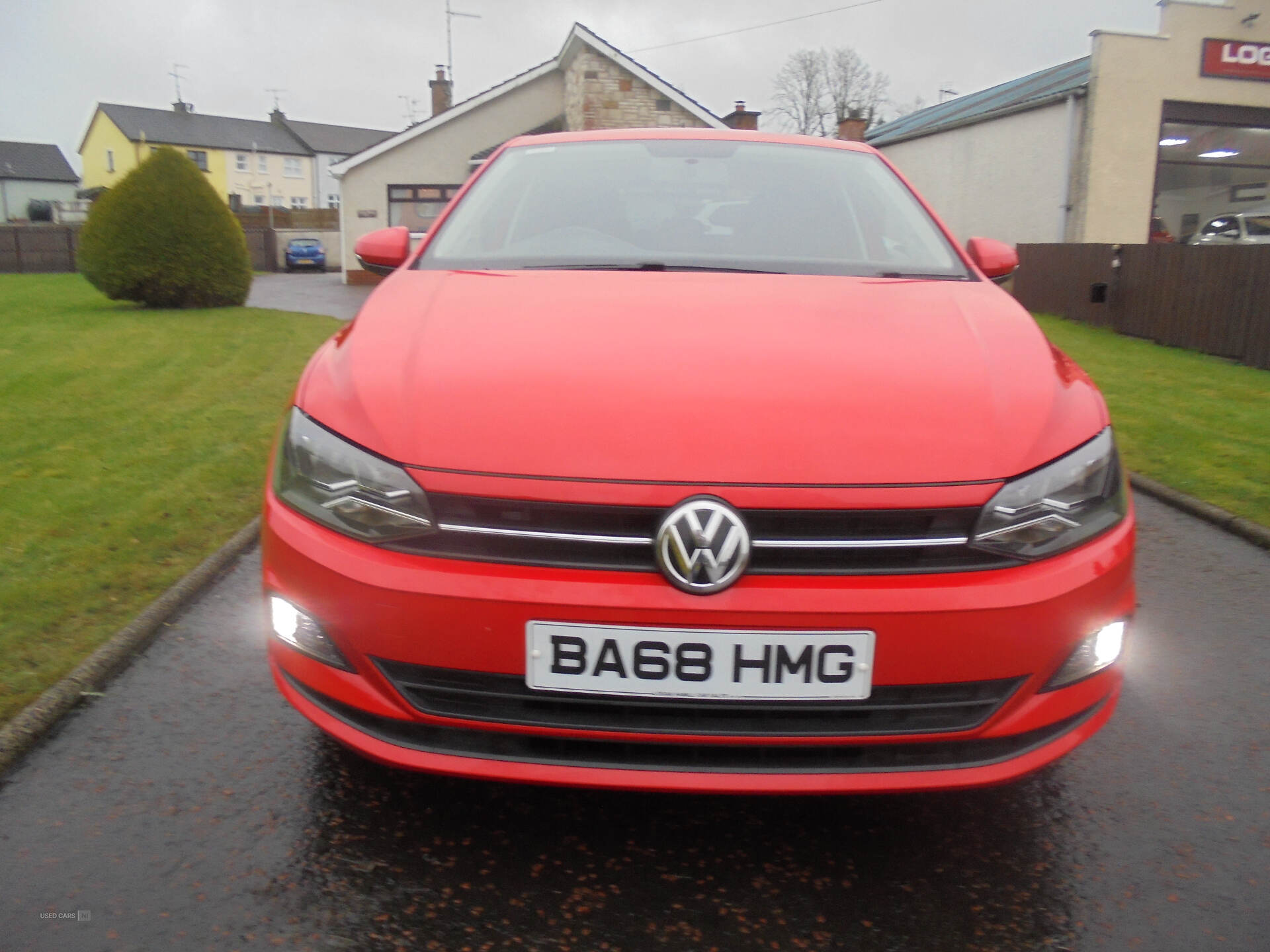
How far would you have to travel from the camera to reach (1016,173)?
2483cm

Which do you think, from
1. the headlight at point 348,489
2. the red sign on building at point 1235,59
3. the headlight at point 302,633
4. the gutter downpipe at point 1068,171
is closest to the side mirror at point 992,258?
the headlight at point 348,489

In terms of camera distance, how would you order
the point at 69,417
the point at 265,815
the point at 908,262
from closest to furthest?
the point at 265,815 < the point at 908,262 < the point at 69,417

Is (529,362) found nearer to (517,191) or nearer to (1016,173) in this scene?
(517,191)

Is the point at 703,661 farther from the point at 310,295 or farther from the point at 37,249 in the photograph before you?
the point at 37,249

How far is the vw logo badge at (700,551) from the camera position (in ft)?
6.22

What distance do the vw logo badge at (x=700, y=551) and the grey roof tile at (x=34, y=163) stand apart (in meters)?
89.0

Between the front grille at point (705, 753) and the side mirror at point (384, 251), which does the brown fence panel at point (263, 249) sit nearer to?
the side mirror at point (384, 251)

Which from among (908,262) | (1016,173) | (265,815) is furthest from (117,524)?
(1016,173)

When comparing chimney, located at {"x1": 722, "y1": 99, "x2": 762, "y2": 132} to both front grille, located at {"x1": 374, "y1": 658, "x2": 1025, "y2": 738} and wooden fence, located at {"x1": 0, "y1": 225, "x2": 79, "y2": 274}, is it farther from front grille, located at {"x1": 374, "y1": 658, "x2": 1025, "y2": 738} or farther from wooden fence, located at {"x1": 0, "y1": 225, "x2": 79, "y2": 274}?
front grille, located at {"x1": 374, "y1": 658, "x2": 1025, "y2": 738}

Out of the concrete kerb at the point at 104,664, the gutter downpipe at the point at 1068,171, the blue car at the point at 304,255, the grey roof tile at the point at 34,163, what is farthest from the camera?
the grey roof tile at the point at 34,163

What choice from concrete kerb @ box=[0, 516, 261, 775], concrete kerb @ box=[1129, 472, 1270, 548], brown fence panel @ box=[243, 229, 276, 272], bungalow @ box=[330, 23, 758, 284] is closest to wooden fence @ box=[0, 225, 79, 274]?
brown fence panel @ box=[243, 229, 276, 272]

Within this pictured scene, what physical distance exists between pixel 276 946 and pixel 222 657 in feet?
5.19

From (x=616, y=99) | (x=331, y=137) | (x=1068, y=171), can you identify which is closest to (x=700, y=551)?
(x=1068, y=171)

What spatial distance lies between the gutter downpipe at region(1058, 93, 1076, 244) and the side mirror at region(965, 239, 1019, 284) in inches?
831
